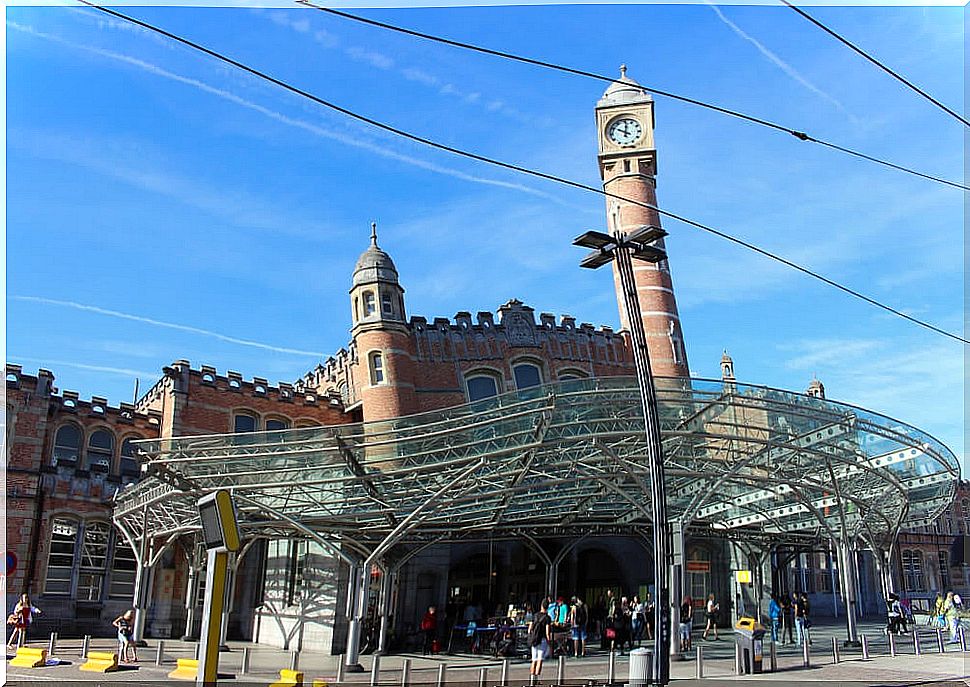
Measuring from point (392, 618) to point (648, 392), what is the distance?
54.5ft

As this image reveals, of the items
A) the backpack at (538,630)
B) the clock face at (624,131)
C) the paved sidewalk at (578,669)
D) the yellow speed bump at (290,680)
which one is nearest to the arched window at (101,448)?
the paved sidewalk at (578,669)

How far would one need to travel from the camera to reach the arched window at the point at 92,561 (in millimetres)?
29000

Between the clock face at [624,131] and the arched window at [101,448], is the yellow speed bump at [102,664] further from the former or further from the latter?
the clock face at [624,131]

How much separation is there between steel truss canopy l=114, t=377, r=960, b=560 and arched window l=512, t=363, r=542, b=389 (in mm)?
9585

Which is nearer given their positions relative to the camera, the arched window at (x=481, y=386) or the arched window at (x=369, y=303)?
the arched window at (x=369, y=303)

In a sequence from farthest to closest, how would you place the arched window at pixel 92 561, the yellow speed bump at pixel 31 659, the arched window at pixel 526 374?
the arched window at pixel 526 374 → the arched window at pixel 92 561 → the yellow speed bump at pixel 31 659

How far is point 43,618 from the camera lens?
27547mm

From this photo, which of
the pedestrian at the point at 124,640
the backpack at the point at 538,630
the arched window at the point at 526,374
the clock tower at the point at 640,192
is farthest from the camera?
the clock tower at the point at 640,192

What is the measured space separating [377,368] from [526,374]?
20.7 ft

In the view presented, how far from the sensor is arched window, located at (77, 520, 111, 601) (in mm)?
29000

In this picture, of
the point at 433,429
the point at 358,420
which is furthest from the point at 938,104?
the point at 358,420

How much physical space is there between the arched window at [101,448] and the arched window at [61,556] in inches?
95.9

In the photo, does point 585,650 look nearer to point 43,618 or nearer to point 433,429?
point 433,429

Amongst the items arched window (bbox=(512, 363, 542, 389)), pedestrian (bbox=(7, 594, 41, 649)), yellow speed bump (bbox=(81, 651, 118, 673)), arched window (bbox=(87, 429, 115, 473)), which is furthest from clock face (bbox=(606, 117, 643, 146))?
yellow speed bump (bbox=(81, 651, 118, 673))
